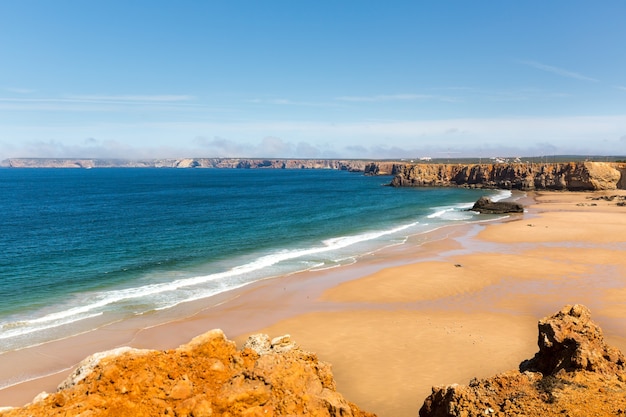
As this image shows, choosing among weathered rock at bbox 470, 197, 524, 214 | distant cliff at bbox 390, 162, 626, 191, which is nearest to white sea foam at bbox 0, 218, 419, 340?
weathered rock at bbox 470, 197, 524, 214

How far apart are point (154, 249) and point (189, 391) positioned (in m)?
33.8

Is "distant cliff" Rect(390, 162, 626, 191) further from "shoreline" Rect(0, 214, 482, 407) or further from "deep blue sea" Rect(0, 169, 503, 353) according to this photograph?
"shoreline" Rect(0, 214, 482, 407)

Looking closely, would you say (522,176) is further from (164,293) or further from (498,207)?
(164,293)

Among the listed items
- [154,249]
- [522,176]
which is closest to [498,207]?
[154,249]

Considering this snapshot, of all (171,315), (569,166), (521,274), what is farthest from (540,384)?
(569,166)

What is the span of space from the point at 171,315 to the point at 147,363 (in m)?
15.5

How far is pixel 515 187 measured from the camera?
4190 inches

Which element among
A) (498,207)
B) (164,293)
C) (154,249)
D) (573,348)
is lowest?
(164,293)

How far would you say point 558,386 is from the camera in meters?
8.16

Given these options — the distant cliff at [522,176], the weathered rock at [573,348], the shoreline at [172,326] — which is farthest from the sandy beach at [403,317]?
the distant cliff at [522,176]

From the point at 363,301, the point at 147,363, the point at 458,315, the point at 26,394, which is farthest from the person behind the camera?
the point at 363,301

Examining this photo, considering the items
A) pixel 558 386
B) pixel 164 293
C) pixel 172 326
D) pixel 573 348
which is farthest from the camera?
pixel 164 293

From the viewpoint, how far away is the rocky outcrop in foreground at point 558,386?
7480mm

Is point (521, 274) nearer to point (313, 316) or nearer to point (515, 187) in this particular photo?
point (313, 316)
